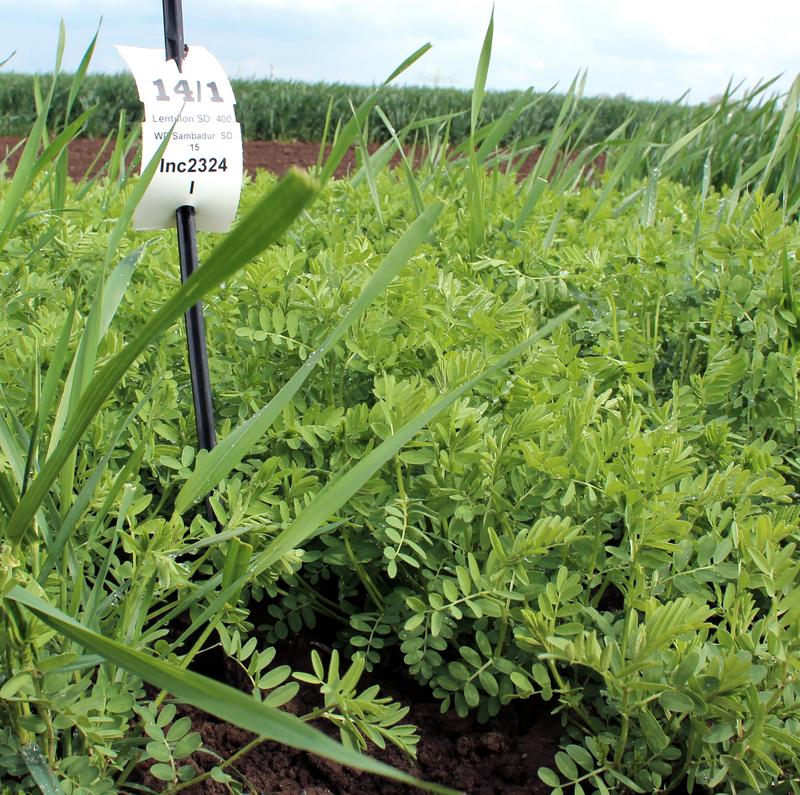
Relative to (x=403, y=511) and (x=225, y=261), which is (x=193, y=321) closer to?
(x=403, y=511)

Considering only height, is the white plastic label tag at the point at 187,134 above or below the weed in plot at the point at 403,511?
above

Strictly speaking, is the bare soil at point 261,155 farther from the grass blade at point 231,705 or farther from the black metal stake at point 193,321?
the grass blade at point 231,705

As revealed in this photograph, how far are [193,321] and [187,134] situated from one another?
279 mm

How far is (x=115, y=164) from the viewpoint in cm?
296

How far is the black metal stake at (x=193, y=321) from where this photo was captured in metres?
1.22

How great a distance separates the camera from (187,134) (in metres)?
1.24

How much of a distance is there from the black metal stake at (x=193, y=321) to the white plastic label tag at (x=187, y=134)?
0.02m

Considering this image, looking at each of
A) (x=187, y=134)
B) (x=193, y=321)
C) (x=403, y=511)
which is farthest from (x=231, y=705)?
(x=187, y=134)

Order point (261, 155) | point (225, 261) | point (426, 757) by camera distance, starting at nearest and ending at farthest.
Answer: point (225, 261), point (426, 757), point (261, 155)

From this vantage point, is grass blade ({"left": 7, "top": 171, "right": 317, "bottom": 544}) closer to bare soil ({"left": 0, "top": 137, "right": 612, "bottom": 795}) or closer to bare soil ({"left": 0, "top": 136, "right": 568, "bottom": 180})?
bare soil ({"left": 0, "top": 137, "right": 612, "bottom": 795})

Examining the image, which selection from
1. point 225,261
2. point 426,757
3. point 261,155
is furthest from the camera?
point 261,155

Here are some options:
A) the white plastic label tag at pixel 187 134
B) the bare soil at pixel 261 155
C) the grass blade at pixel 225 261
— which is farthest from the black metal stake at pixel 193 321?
the bare soil at pixel 261 155

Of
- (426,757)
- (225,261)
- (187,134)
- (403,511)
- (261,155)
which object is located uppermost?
(261,155)

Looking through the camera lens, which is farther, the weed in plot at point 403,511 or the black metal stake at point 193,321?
the black metal stake at point 193,321
